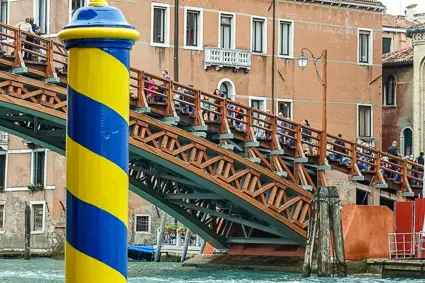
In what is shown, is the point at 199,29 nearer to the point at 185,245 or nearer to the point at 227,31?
the point at 227,31

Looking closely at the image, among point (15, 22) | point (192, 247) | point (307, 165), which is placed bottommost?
point (192, 247)

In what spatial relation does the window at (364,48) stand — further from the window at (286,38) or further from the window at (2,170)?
the window at (2,170)

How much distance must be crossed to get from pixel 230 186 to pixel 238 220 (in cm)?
199

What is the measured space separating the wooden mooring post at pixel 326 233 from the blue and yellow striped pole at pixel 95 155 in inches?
813

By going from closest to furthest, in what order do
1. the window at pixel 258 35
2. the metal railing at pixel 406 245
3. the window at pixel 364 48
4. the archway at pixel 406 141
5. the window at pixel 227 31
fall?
the metal railing at pixel 406 245 < the window at pixel 227 31 < the window at pixel 258 35 < the window at pixel 364 48 < the archway at pixel 406 141

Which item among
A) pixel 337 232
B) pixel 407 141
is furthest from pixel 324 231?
pixel 407 141

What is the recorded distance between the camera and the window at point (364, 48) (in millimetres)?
42000

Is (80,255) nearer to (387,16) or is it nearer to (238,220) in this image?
A: (238,220)

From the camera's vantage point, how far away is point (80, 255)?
3299mm

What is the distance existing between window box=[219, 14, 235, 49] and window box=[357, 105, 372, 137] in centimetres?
542

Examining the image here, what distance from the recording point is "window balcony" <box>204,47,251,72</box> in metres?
38.1

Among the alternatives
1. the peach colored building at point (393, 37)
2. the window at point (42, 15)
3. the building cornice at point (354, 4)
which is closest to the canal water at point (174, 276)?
the window at point (42, 15)

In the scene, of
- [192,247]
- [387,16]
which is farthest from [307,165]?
[387,16]

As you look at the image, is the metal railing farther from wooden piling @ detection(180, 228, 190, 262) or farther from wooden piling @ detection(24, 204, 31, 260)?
wooden piling @ detection(24, 204, 31, 260)
